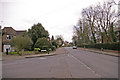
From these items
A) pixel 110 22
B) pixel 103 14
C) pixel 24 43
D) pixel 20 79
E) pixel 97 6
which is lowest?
pixel 20 79

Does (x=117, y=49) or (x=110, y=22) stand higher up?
(x=110, y=22)

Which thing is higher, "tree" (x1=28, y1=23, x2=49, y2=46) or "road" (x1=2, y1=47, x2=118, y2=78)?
"tree" (x1=28, y1=23, x2=49, y2=46)

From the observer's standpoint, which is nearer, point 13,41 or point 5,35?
point 13,41

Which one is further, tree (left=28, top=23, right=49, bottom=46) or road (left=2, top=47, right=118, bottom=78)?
tree (left=28, top=23, right=49, bottom=46)

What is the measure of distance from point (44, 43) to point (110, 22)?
19.6 meters

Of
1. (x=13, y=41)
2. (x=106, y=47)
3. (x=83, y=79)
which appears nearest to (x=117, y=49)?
(x=106, y=47)

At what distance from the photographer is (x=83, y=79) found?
22.1 feet

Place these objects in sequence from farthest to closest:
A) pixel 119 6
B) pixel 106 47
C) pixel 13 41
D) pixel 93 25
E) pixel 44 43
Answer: pixel 93 25 → pixel 106 47 → pixel 44 43 → pixel 119 6 → pixel 13 41

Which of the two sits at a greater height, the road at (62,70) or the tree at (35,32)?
the tree at (35,32)

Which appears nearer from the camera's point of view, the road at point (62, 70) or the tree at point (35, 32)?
the road at point (62, 70)

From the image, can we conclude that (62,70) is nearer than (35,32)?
Yes

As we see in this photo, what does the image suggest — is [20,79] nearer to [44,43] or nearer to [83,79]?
[83,79]

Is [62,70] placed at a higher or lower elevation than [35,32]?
lower

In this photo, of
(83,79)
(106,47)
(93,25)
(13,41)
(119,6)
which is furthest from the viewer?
(93,25)
